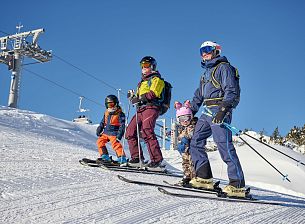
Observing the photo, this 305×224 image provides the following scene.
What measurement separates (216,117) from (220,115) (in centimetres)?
5

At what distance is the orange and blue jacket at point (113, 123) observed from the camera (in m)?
6.37

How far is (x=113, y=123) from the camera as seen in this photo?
6.44 m

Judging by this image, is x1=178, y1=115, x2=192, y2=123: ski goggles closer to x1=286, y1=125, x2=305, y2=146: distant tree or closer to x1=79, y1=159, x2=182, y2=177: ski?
x1=79, y1=159, x2=182, y2=177: ski

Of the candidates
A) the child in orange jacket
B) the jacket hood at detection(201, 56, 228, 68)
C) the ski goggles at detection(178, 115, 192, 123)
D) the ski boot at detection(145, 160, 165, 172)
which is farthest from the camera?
the child in orange jacket

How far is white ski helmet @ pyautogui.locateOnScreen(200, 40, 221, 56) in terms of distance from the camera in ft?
13.9

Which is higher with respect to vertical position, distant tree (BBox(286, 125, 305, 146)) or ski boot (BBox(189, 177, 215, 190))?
distant tree (BBox(286, 125, 305, 146))

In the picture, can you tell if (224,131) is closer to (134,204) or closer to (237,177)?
(237,177)

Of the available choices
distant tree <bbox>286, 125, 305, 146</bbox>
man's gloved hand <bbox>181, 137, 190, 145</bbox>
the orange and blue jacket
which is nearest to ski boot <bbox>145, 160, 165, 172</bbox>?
man's gloved hand <bbox>181, 137, 190, 145</bbox>

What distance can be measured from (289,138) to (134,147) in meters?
37.2

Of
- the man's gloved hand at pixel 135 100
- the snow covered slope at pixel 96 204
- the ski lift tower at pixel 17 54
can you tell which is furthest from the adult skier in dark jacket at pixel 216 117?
the ski lift tower at pixel 17 54

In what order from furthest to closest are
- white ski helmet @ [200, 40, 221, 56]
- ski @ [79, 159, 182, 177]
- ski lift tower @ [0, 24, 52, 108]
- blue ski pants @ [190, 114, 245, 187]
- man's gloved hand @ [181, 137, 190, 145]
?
ski lift tower @ [0, 24, 52, 108], man's gloved hand @ [181, 137, 190, 145], ski @ [79, 159, 182, 177], white ski helmet @ [200, 40, 221, 56], blue ski pants @ [190, 114, 245, 187]

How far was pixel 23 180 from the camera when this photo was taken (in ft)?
10.7

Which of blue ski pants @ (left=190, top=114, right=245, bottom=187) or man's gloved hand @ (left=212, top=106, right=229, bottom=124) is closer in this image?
man's gloved hand @ (left=212, top=106, right=229, bottom=124)

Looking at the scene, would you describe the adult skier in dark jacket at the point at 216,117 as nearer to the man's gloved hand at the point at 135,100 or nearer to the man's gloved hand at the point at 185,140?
the man's gloved hand at the point at 185,140
